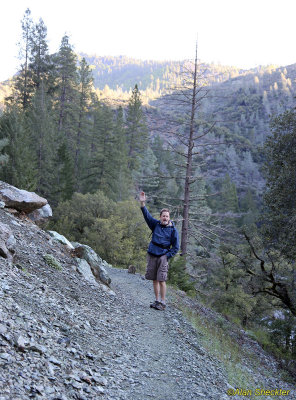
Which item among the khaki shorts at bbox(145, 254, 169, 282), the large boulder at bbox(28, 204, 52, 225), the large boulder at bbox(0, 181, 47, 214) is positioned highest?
the large boulder at bbox(0, 181, 47, 214)

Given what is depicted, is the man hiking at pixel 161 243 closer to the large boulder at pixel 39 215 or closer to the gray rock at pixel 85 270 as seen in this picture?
the gray rock at pixel 85 270

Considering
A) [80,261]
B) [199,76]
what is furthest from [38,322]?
[199,76]

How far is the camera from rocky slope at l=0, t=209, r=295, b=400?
10.9 ft

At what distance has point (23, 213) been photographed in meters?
9.81

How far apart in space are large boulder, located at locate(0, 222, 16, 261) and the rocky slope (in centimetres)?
17

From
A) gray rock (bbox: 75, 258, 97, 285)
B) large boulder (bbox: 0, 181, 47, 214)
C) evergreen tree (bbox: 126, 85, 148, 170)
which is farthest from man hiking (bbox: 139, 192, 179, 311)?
evergreen tree (bbox: 126, 85, 148, 170)

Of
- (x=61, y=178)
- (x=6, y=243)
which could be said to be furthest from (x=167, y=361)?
(x=61, y=178)

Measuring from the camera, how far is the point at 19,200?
9445 mm

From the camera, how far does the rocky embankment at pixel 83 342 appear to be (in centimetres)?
332

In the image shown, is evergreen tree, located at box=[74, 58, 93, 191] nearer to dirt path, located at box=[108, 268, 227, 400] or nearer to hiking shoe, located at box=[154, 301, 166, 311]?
hiking shoe, located at box=[154, 301, 166, 311]

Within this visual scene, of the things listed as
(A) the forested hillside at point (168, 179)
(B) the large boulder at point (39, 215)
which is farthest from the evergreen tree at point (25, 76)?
(B) the large boulder at point (39, 215)

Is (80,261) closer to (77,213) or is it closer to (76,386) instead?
(76,386)

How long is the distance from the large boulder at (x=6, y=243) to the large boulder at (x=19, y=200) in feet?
7.68

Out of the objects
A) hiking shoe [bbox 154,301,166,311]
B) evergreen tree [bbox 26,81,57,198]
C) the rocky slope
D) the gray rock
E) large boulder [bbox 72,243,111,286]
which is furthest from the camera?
evergreen tree [bbox 26,81,57,198]
